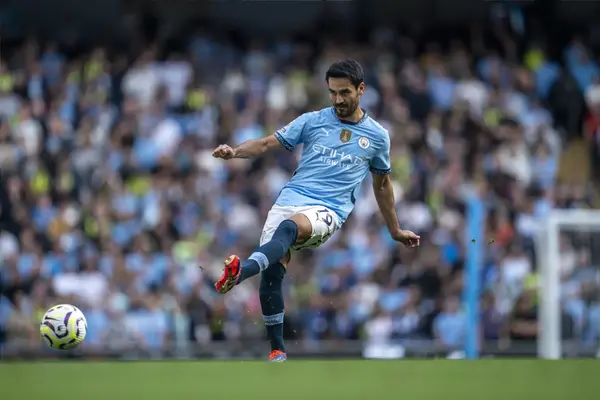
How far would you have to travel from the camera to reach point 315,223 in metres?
9.38

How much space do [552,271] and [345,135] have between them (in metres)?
6.92

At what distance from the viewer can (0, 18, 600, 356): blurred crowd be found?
16453 millimetres

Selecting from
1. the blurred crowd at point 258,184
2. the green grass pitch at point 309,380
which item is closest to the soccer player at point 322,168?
the green grass pitch at point 309,380

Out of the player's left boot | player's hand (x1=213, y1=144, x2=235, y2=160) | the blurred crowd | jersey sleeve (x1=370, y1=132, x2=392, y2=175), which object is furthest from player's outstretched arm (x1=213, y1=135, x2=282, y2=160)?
the blurred crowd

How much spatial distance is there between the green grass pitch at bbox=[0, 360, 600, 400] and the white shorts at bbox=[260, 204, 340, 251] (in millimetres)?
1326

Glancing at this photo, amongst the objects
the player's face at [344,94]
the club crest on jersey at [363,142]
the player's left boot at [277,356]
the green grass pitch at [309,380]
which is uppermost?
the player's face at [344,94]

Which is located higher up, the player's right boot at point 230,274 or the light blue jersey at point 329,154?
the light blue jersey at point 329,154

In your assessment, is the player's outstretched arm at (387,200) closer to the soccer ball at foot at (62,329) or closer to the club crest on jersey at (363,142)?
the club crest on jersey at (363,142)

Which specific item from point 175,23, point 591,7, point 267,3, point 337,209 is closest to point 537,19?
point 591,7

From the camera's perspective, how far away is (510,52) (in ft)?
67.7

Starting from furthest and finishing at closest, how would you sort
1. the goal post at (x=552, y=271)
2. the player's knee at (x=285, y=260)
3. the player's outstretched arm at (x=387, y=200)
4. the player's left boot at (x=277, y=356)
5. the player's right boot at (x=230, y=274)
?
the goal post at (x=552, y=271) → the player's outstretched arm at (x=387, y=200) → the player's knee at (x=285, y=260) → the player's left boot at (x=277, y=356) → the player's right boot at (x=230, y=274)

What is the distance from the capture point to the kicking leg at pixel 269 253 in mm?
8516

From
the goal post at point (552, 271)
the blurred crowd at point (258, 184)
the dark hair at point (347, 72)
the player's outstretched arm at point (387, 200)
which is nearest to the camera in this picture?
the dark hair at point (347, 72)

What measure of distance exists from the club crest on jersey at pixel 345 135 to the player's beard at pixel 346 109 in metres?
0.12
